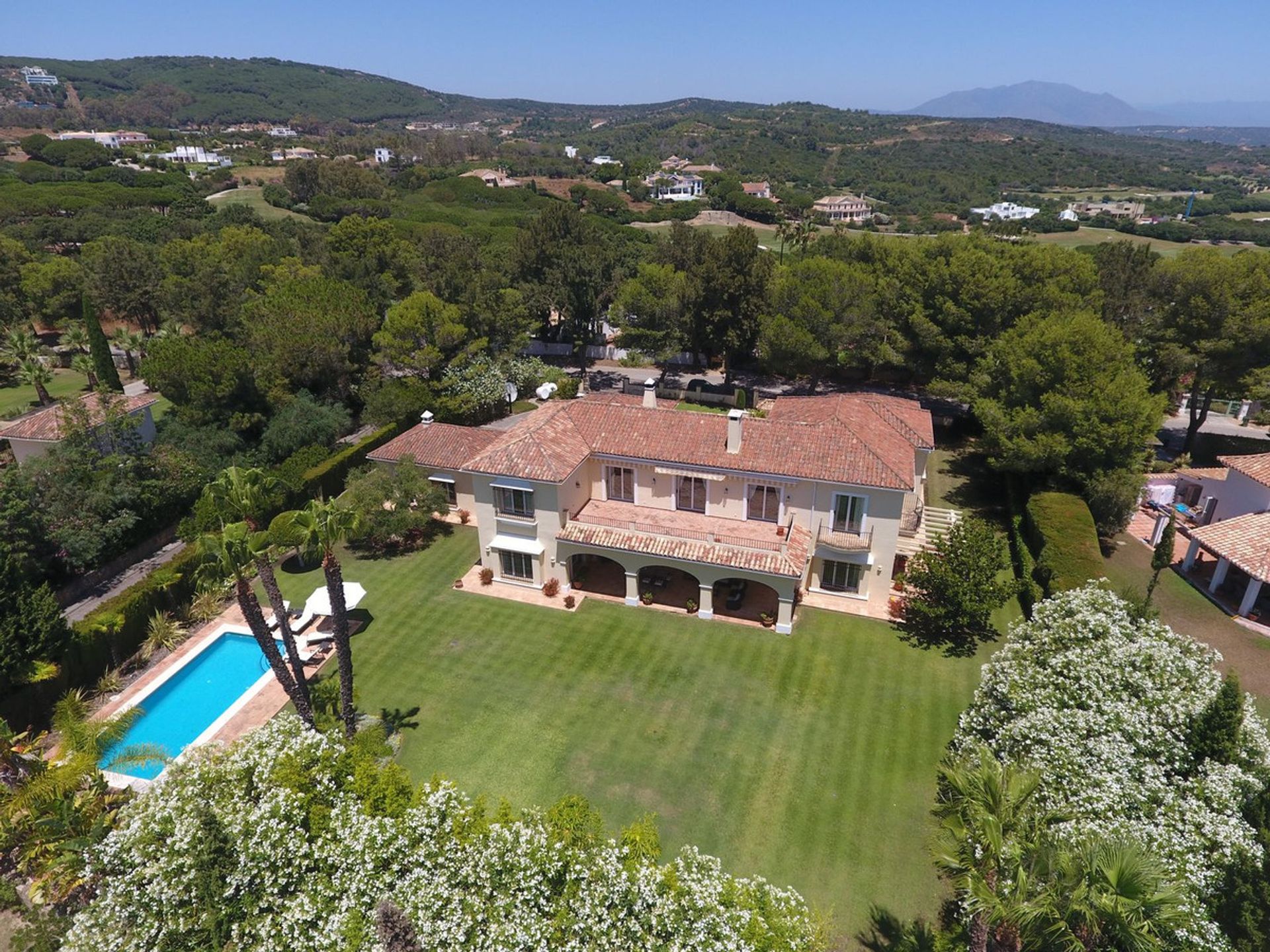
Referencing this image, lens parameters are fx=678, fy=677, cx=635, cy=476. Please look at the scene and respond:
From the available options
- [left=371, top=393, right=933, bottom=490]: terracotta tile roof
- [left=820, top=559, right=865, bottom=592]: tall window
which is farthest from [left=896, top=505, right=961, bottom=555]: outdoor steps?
[left=371, top=393, right=933, bottom=490]: terracotta tile roof

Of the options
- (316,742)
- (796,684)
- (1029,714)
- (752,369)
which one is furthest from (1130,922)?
(752,369)

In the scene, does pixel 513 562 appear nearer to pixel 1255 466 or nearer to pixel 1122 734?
pixel 1122 734

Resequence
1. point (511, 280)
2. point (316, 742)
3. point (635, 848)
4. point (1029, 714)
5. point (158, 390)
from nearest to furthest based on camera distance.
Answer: point (635, 848) → point (316, 742) → point (1029, 714) → point (158, 390) → point (511, 280)

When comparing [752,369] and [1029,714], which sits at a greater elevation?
[1029,714]

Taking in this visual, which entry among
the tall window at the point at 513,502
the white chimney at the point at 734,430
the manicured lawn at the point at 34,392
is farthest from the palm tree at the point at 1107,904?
the manicured lawn at the point at 34,392

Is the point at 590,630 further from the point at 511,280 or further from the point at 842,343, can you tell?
the point at 511,280

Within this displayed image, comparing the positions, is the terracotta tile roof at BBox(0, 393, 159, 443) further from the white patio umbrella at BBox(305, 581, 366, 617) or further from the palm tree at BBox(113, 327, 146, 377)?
the palm tree at BBox(113, 327, 146, 377)
